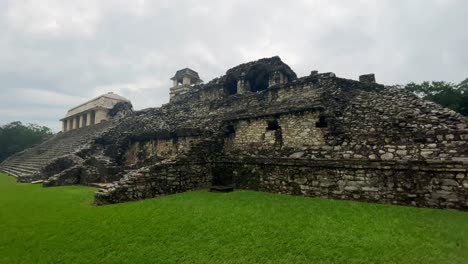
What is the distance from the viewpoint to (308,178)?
328 inches

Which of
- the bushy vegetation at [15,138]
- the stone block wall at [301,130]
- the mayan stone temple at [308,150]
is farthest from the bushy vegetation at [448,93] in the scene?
the bushy vegetation at [15,138]

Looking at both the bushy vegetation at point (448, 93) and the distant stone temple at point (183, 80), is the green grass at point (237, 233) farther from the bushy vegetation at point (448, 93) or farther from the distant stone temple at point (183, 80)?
the distant stone temple at point (183, 80)

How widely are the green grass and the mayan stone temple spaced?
2.72ft

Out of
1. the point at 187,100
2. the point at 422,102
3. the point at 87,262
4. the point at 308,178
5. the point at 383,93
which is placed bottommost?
the point at 87,262

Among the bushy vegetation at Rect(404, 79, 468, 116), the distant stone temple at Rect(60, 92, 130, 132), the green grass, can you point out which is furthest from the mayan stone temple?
the distant stone temple at Rect(60, 92, 130, 132)

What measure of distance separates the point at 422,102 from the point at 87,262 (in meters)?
10.3

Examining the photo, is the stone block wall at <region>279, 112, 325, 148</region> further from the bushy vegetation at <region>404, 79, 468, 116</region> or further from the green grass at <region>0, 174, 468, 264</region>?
the bushy vegetation at <region>404, 79, 468, 116</region>

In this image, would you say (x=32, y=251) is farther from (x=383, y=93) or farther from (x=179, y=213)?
(x=383, y=93)

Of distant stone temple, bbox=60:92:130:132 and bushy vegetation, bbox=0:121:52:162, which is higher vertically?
distant stone temple, bbox=60:92:130:132

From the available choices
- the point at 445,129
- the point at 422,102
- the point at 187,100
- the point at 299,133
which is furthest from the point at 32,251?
the point at 187,100

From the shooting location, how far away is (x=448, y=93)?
20.4 metres

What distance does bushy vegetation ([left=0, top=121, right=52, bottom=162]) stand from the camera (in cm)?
4416

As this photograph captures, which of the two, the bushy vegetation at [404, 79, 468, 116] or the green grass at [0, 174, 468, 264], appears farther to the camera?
the bushy vegetation at [404, 79, 468, 116]

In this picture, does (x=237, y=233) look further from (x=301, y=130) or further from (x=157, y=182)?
(x=301, y=130)
